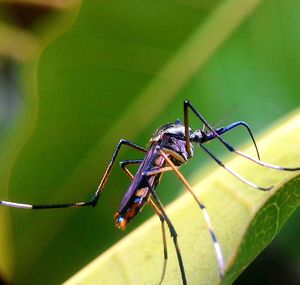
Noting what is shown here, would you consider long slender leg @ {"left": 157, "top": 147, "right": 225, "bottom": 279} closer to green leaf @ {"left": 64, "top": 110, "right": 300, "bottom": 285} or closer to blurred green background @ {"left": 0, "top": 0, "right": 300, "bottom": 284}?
green leaf @ {"left": 64, "top": 110, "right": 300, "bottom": 285}

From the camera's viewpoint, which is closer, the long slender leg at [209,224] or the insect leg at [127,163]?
the long slender leg at [209,224]

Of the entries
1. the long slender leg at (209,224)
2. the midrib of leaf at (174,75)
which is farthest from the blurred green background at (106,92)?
the long slender leg at (209,224)

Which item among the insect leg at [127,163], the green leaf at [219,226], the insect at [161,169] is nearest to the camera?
the green leaf at [219,226]

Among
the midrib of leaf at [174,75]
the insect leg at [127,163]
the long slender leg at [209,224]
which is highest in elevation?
Answer: the midrib of leaf at [174,75]

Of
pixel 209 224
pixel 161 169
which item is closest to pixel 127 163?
pixel 161 169

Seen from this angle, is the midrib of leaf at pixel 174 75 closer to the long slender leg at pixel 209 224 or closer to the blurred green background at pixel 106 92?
the blurred green background at pixel 106 92

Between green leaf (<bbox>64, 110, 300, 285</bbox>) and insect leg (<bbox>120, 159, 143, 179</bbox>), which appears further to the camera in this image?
insect leg (<bbox>120, 159, 143, 179</bbox>)

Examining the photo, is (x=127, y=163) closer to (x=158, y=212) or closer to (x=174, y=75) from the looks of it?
(x=158, y=212)

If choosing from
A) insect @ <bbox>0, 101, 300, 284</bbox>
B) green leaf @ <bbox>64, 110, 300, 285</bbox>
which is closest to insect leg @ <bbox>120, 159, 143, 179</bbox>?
insect @ <bbox>0, 101, 300, 284</bbox>

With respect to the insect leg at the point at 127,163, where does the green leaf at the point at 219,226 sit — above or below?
below
